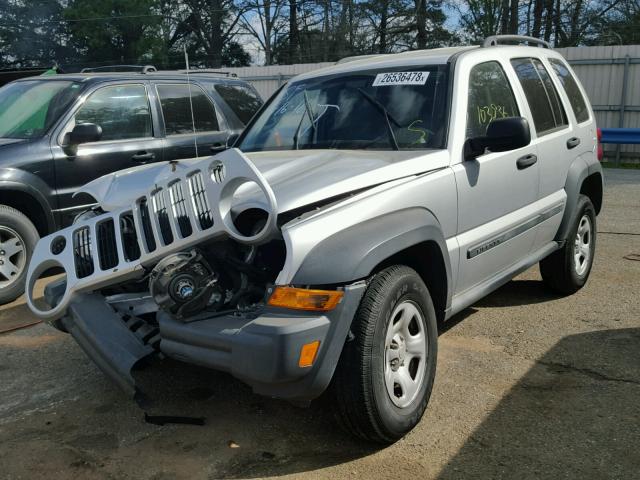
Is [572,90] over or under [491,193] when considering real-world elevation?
over

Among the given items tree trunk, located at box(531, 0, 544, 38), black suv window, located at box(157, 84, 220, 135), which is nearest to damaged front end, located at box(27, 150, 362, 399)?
black suv window, located at box(157, 84, 220, 135)

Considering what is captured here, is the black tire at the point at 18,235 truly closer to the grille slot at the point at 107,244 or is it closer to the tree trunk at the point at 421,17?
the grille slot at the point at 107,244

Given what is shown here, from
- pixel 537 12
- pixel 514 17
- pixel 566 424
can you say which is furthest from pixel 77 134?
pixel 537 12

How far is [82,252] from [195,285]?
0.77m

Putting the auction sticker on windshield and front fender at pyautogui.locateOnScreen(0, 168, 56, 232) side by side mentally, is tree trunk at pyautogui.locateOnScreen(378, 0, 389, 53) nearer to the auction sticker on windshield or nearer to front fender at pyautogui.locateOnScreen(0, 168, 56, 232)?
front fender at pyautogui.locateOnScreen(0, 168, 56, 232)

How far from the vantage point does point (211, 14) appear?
34656mm

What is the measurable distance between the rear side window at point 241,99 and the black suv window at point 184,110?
0.94ft

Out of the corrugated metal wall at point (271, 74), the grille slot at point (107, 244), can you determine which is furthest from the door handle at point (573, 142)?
the corrugated metal wall at point (271, 74)

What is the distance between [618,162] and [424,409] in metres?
13.6

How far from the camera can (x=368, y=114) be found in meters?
4.12

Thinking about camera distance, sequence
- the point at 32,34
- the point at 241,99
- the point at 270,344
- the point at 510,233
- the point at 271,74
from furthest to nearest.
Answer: the point at 32,34 → the point at 271,74 → the point at 241,99 → the point at 510,233 → the point at 270,344

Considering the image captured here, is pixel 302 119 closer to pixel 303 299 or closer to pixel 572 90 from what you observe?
pixel 303 299

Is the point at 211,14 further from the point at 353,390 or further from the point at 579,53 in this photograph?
the point at 353,390

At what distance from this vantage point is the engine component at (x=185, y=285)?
114 inches
